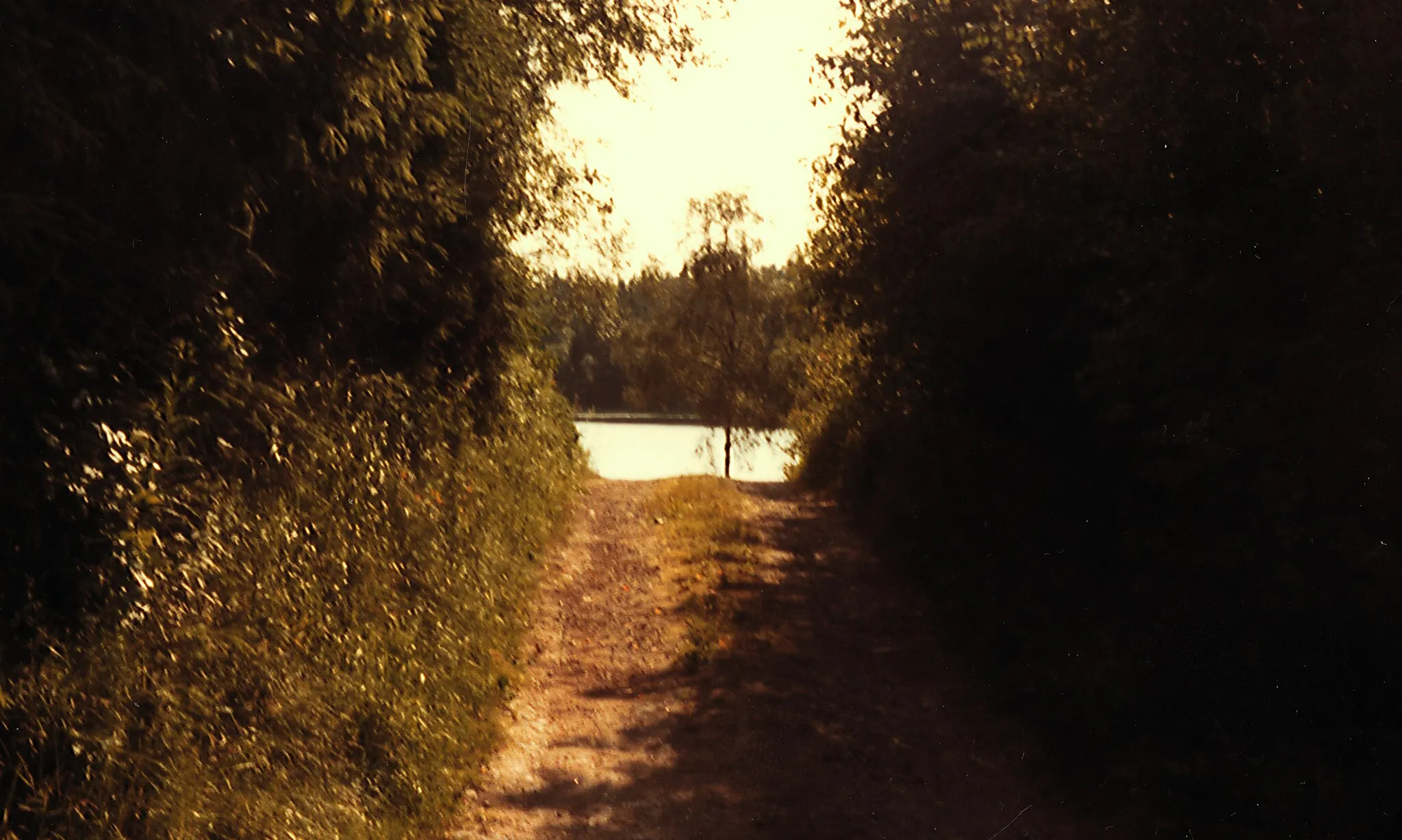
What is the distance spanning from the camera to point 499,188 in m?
12.9

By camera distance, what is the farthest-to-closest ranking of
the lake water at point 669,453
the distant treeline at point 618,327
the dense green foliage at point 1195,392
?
the lake water at point 669,453 → the distant treeline at point 618,327 → the dense green foliage at point 1195,392

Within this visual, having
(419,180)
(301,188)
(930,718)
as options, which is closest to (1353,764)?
(930,718)

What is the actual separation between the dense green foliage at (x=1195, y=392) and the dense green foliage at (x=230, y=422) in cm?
575

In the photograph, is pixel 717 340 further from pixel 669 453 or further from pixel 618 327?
pixel 618 327

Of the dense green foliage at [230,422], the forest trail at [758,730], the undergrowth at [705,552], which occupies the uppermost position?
the dense green foliage at [230,422]

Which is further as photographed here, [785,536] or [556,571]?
[785,536]

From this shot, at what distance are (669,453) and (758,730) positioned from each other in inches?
1226

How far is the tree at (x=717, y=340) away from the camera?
43.4 metres

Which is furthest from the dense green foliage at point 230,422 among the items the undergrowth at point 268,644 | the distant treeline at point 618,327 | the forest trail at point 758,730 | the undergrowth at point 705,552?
the distant treeline at point 618,327

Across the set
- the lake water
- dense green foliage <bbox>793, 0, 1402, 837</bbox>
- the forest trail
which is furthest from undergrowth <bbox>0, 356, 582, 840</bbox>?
the lake water

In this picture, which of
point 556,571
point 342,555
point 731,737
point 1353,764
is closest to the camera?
point 1353,764

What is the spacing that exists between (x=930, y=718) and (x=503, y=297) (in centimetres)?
669

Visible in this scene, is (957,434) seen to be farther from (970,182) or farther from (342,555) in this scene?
(342,555)

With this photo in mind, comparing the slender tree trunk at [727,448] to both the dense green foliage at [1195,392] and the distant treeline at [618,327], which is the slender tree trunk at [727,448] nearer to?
the distant treeline at [618,327]
